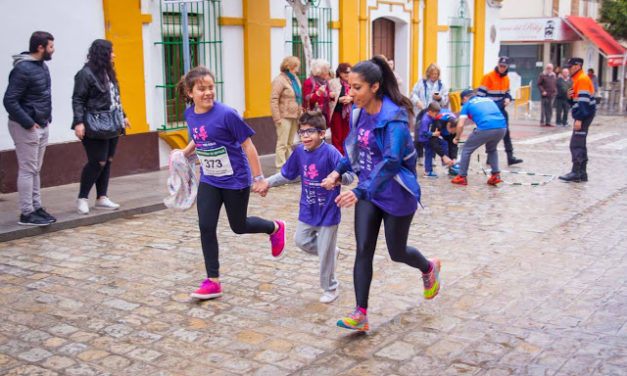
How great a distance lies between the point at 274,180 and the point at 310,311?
3.26 ft

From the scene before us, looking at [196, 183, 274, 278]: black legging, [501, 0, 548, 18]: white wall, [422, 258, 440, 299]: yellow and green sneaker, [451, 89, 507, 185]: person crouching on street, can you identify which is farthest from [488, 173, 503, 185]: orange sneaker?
[501, 0, 548, 18]: white wall

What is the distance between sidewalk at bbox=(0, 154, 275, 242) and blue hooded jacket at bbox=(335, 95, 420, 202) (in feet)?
14.6

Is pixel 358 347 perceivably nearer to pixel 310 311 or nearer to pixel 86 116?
pixel 310 311

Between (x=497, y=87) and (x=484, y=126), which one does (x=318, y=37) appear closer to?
(x=497, y=87)

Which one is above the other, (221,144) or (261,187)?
(221,144)

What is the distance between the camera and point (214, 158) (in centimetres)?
553

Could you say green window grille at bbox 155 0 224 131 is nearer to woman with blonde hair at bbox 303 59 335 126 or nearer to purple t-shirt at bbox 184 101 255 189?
woman with blonde hair at bbox 303 59 335 126

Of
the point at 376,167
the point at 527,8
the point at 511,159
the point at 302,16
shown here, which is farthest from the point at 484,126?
the point at 527,8

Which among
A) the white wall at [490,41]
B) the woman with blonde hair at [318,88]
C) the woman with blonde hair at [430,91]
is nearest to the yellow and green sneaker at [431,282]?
the woman with blonde hair at [318,88]

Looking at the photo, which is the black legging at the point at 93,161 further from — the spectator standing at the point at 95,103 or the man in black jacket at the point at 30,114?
the man in black jacket at the point at 30,114

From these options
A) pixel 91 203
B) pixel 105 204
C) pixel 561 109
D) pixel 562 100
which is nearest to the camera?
pixel 105 204

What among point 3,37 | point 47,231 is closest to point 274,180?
point 47,231

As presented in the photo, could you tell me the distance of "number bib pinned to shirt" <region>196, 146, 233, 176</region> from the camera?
5.50m

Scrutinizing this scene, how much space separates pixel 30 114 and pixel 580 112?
736cm
